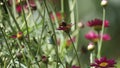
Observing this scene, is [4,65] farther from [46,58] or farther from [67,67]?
[67,67]

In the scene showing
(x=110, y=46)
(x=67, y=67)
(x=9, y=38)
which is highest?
(x=9, y=38)

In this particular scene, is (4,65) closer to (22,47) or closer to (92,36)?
(22,47)

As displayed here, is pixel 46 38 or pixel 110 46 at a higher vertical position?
pixel 46 38

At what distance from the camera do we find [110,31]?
485 cm

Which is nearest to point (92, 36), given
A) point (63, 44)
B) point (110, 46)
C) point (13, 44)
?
point (63, 44)

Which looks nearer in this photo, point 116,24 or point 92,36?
point 92,36

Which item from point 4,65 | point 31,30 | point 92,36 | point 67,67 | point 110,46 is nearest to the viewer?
point 4,65

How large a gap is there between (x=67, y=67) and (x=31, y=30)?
236mm

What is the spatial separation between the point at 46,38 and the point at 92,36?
277mm

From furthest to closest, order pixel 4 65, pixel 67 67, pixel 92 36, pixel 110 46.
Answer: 1. pixel 110 46
2. pixel 92 36
3. pixel 67 67
4. pixel 4 65

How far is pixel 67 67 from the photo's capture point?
1723 millimetres

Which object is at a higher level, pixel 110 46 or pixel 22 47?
pixel 22 47

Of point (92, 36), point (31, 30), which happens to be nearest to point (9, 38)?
point (31, 30)

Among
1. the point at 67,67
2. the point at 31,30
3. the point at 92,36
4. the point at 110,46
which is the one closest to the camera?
the point at 67,67
